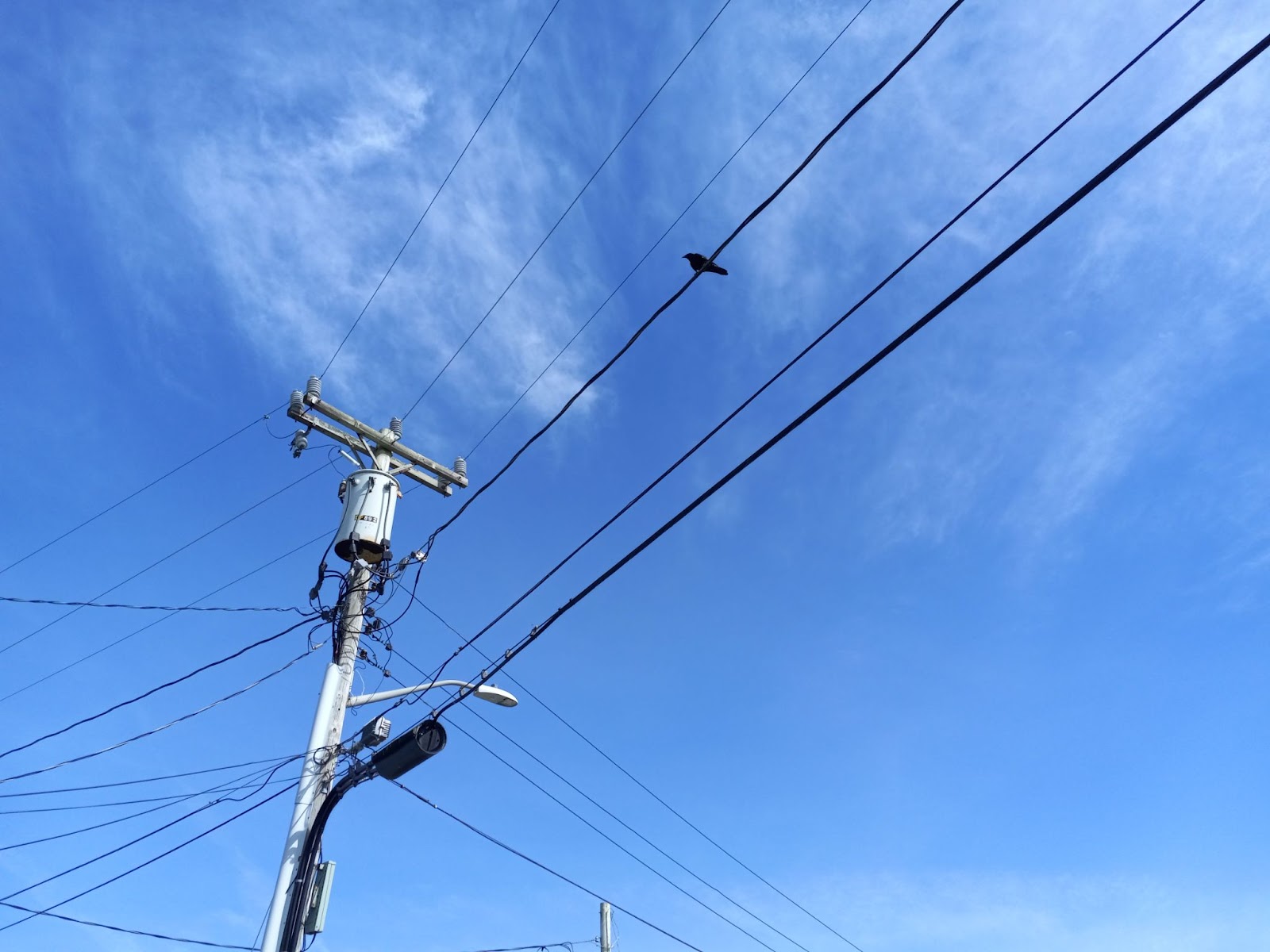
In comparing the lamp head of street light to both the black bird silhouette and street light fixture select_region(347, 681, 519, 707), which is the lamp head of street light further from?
the black bird silhouette

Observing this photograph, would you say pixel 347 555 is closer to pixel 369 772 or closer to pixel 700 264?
pixel 369 772

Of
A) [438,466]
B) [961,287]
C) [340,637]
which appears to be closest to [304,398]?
[438,466]

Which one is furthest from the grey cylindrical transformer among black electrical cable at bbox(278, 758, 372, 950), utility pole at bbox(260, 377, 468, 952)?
black electrical cable at bbox(278, 758, 372, 950)

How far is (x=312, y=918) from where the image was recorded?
30.0 feet

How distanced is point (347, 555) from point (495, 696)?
2919mm

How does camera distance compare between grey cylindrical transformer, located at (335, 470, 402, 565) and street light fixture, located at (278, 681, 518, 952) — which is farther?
grey cylindrical transformer, located at (335, 470, 402, 565)

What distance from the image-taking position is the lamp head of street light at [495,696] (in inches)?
416

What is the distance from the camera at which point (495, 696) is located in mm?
10711

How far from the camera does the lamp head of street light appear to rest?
416 inches

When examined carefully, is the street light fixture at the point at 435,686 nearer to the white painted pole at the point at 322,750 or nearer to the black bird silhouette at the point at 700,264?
the white painted pole at the point at 322,750

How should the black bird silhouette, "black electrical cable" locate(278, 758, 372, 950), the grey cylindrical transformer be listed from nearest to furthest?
the black bird silhouette
"black electrical cable" locate(278, 758, 372, 950)
the grey cylindrical transformer

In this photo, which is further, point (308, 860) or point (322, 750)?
point (322, 750)

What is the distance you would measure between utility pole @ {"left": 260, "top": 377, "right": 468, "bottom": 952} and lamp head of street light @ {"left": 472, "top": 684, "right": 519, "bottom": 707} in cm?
159

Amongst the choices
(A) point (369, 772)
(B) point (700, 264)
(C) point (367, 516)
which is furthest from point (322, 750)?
(B) point (700, 264)
